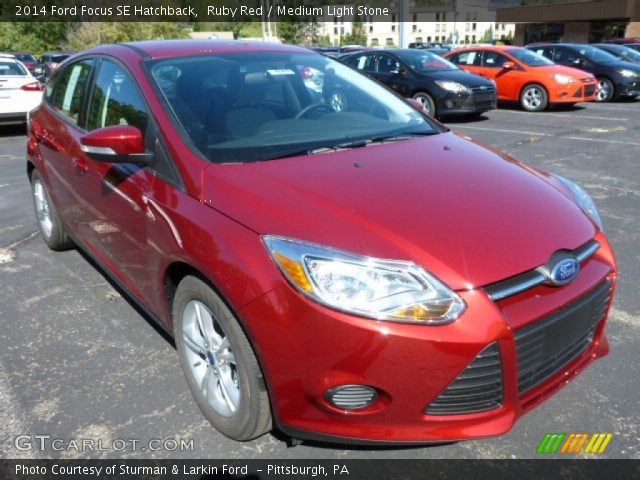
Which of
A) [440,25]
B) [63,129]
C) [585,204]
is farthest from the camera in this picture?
[440,25]

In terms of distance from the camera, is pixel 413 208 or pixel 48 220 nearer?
pixel 413 208

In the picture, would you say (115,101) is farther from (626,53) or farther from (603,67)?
(626,53)

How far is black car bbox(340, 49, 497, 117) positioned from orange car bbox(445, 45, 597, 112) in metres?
1.54

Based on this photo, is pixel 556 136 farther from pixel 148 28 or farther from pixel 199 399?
pixel 148 28

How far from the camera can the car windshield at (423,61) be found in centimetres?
1194

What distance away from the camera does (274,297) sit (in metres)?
1.95

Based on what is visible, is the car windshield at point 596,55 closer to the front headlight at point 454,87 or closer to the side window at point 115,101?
the front headlight at point 454,87

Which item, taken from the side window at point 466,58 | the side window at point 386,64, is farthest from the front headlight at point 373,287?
the side window at point 466,58

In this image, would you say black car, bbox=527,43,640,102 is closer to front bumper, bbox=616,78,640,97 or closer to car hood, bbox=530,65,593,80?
front bumper, bbox=616,78,640,97

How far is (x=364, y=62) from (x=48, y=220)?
9.90m

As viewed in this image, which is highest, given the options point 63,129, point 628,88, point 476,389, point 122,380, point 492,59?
point 492,59

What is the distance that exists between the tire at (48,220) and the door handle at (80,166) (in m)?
0.96

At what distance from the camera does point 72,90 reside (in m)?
3.87

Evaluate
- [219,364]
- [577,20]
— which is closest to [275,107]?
[219,364]
